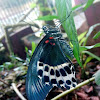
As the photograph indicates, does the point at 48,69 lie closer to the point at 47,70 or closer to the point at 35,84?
the point at 47,70

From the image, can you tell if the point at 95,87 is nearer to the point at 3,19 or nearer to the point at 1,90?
the point at 1,90

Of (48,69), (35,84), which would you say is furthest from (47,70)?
(35,84)

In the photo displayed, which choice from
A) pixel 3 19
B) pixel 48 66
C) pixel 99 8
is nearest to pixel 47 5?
pixel 99 8

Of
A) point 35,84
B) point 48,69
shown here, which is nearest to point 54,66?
point 48,69

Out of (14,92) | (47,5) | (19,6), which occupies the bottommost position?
(14,92)

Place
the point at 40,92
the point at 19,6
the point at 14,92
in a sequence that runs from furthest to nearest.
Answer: the point at 19,6 < the point at 14,92 < the point at 40,92

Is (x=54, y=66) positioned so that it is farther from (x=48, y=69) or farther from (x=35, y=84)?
(x=35, y=84)

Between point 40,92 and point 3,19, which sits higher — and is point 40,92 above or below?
below

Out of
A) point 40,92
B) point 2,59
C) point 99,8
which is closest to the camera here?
point 40,92
